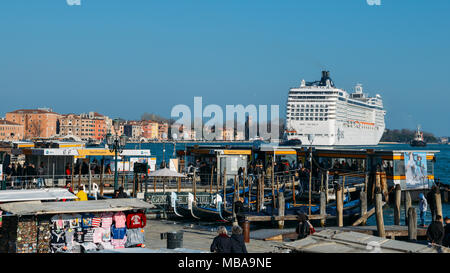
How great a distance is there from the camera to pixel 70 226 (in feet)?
33.8

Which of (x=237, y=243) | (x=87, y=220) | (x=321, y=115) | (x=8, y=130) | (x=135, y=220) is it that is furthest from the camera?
(x=8, y=130)

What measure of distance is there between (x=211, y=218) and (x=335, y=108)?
304ft

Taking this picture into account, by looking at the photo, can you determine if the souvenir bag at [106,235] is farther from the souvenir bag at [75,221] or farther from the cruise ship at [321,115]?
the cruise ship at [321,115]

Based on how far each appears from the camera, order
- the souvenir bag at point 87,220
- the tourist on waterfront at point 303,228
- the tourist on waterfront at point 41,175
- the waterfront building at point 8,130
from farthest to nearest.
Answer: the waterfront building at point 8,130, the tourist on waterfront at point 41,175, the tourist on waterfront at point 303,228, the souvenir bag at point 87,220

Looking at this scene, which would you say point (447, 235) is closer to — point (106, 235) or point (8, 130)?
point (106, 235)

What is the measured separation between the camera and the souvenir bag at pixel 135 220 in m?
10.8

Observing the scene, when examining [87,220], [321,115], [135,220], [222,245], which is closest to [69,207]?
[87,220]

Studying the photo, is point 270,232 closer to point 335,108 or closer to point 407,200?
point 407,200

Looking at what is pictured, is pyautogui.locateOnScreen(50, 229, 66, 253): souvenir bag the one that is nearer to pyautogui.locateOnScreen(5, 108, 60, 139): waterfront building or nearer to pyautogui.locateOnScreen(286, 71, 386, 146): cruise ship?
pyautogui.locateOnScreen(286, 71, 386, 146): cruise ship

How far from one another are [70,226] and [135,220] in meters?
1.26

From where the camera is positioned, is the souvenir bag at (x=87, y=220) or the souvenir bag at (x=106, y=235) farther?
the souvenir bag at (x=106, y=235)

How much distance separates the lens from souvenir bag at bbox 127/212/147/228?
35.5ft

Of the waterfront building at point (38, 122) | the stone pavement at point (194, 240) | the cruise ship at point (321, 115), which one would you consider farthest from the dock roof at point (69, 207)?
the waterfront building at point (38, 122)
